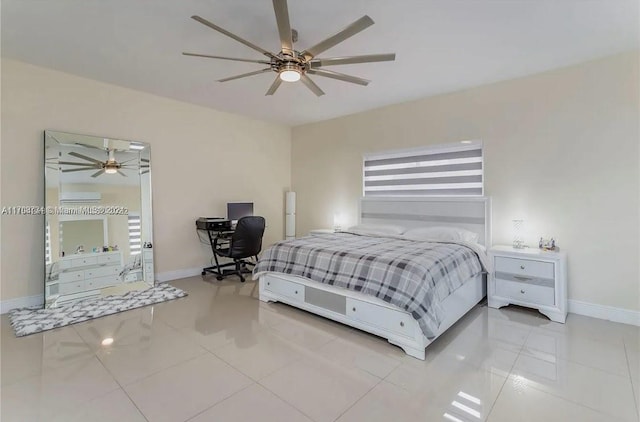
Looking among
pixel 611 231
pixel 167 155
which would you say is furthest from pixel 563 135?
pixel 167 155

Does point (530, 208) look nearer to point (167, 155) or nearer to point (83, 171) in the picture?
point (167, 155)

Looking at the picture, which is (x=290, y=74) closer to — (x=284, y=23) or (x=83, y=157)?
(x=284, y=23)

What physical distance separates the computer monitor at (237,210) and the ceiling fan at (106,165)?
1355mm

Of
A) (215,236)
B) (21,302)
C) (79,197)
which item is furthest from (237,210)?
(21,302)

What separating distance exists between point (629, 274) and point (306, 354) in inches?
129

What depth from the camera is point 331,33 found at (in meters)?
2.63

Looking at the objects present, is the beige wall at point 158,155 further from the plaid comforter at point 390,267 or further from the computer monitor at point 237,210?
the plaid comforter at point 390,267

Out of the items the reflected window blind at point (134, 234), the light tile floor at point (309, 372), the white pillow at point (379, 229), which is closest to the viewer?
the light tile floor at point (309, 372)

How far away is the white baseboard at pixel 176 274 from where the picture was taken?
4445 mm

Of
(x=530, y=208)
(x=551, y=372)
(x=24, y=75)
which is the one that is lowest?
(x=551, y=372)

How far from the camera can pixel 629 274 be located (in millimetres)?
2975

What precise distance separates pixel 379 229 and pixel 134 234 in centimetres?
343

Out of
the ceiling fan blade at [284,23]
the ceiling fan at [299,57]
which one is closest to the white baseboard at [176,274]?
the ceiling fan at [299,57]

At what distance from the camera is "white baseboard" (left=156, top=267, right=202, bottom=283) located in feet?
14.6
